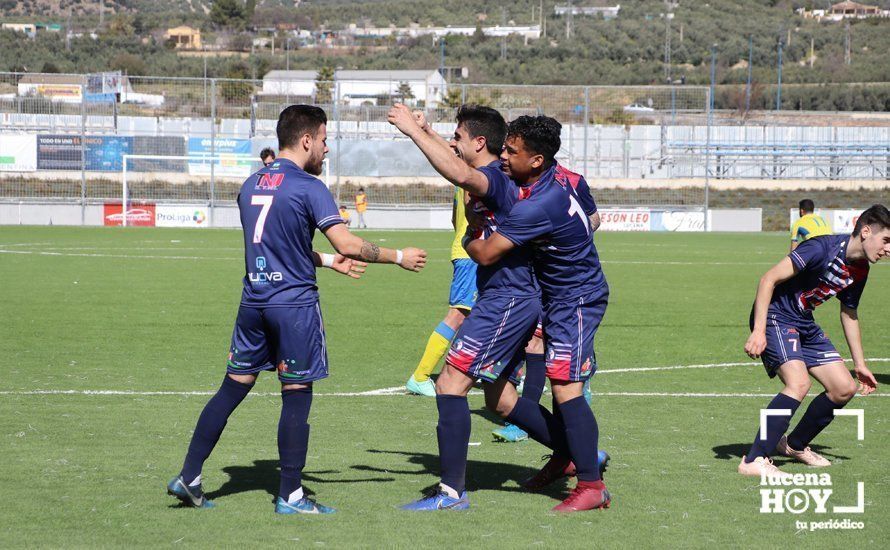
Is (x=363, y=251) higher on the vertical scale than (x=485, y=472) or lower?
higher

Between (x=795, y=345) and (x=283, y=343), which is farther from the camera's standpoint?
(x=795, y=345)

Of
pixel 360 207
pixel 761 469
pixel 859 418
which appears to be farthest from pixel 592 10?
pixel 761 469

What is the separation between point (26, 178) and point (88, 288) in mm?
22877

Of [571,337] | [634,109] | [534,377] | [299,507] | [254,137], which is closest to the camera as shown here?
[299,507]

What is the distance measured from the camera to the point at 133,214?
39.0 metres

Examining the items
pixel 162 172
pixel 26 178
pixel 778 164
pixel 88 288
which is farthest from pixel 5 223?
pixel 778 164

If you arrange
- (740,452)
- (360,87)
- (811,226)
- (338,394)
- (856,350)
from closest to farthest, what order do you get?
(856,350), (740,452), (338,394), (811,226), (360,87)

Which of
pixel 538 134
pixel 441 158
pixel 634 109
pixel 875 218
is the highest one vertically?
pixel 634 109

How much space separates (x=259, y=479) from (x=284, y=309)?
138 centimetres

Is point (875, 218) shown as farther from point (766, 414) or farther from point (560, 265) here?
point (560, 265)

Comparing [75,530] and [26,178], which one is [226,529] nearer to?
[75,530]

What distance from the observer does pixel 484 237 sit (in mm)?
6082

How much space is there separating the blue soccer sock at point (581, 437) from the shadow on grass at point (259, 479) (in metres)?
1.23

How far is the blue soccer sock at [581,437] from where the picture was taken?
19.6ft
